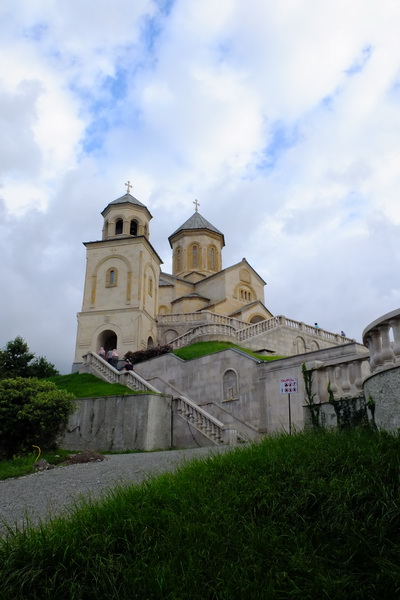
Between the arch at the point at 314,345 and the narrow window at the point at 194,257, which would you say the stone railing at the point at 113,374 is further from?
the narrow window at the point at 194,257

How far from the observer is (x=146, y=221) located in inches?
1679

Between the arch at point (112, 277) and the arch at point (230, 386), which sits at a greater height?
the arch at point (112, 277)

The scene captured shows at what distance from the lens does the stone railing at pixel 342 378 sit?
323 inches

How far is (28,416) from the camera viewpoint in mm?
14141

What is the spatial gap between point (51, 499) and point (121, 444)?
9321mm

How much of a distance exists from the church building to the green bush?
17473mm

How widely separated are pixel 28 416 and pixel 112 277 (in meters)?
25.5

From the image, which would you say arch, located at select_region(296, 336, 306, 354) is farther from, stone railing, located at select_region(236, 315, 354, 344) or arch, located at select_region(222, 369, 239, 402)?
arch, located at select_region(222, 369, 239, 402)

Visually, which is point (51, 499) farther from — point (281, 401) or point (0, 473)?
point (281, 401)

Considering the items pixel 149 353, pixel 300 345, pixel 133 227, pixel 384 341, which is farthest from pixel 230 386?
pixel 133 227

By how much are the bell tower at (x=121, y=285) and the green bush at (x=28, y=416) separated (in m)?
20.5

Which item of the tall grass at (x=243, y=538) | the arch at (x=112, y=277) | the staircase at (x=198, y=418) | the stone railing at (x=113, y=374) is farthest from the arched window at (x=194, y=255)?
the tall grass at (x=243, y=538)

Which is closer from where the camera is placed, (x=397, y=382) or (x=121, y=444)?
(x=397, y=382)

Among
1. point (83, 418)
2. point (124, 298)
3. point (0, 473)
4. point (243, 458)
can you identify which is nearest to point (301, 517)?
point (243, 458)
